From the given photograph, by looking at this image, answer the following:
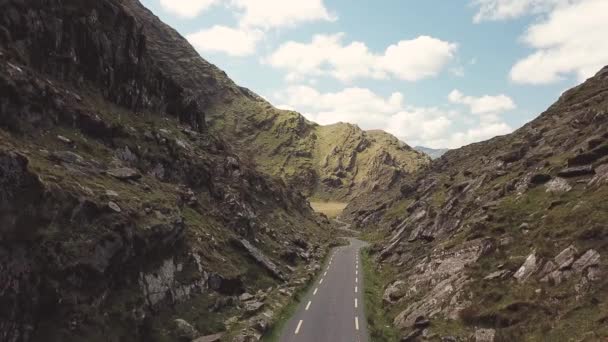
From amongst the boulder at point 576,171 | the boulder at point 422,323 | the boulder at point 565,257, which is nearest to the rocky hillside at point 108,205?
the boulder at point 422,323

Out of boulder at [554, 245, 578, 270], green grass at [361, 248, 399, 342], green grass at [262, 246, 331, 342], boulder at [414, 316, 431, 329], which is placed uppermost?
boulder at [554, 245, 578, 270]

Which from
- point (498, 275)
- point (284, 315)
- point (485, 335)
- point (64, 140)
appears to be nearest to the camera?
point (485, 335)

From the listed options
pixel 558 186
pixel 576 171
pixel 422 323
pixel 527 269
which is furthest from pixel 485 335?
pixel 576 171

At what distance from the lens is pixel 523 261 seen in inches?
1013

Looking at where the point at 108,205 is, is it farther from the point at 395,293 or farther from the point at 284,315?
the point at 395,293

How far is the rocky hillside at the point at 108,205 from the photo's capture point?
730 inches

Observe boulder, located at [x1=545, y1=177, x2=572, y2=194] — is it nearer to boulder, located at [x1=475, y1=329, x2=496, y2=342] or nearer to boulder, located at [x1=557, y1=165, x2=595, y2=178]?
boulder, located at [x1=557, y1=165, x2=595, y2=178]

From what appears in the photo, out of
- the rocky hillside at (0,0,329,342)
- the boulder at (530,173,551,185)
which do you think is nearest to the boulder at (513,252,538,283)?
the boulder at (530,173,551,185)

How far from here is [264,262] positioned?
41406 mm

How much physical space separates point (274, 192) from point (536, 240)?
62.7 metres

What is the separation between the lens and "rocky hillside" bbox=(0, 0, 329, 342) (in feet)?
60.8

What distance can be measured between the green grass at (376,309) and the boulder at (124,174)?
2097cm

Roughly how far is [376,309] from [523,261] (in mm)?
12334

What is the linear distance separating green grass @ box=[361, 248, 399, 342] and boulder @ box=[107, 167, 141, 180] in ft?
68.8
